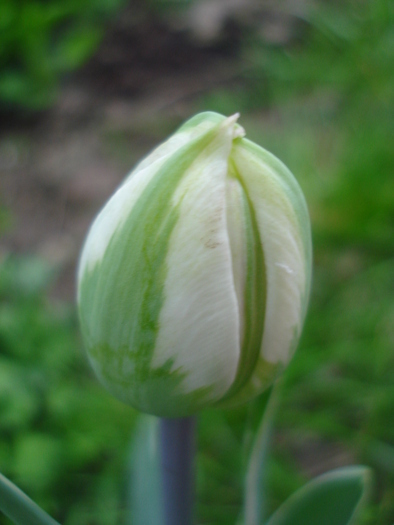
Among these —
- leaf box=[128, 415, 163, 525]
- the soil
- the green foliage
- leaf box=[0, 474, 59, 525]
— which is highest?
the soil

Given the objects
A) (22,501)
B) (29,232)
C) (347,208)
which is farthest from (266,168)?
(29,232)

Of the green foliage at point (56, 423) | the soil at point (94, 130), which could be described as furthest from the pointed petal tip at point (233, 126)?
the soil at point (94, 130)

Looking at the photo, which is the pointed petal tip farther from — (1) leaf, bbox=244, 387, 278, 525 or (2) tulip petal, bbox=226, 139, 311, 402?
(1) leaf, bbox=244, 387, 278, 525

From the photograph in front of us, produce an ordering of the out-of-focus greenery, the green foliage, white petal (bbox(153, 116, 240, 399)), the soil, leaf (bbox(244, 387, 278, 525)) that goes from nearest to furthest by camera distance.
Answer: white petal (bbox(153, 116, 240, 399)), leaf (bbox(244, 387, 278, 525)), the green foliage, the soil, the out-of-focus greenery

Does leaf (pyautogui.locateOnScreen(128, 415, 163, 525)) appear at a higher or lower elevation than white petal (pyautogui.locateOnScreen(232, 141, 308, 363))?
lower

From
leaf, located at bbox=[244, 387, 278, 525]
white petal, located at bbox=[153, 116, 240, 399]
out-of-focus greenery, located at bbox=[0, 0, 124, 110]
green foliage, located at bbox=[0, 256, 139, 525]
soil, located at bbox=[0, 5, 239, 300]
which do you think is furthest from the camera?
out-of-focus greenery, located at bbox=[0, 0, 124, 110]

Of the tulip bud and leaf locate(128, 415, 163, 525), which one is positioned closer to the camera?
the tulip bud

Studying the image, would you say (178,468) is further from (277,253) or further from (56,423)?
(56,423)

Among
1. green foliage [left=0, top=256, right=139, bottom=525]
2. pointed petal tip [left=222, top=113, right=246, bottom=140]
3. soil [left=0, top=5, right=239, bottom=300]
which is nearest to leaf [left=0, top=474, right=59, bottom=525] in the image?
pointed petal tip [left=222, top=113, right=246, bottom=140]

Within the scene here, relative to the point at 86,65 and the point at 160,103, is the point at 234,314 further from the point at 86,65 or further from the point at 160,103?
the point at 86,65
